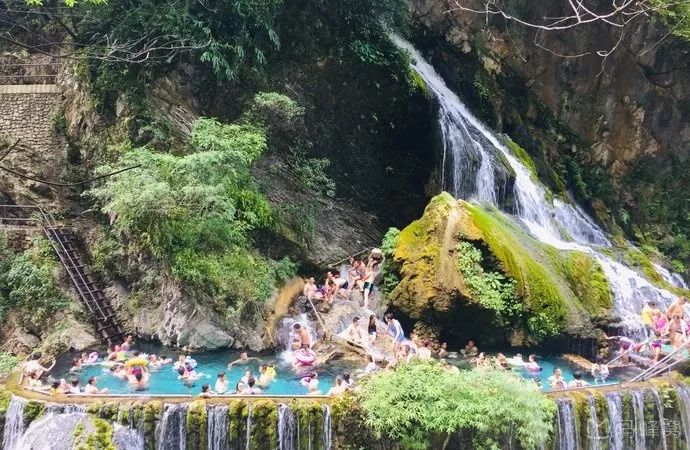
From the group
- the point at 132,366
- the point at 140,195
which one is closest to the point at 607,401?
the point at 132,366

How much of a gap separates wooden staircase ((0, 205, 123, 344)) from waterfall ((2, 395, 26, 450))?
3513 mm

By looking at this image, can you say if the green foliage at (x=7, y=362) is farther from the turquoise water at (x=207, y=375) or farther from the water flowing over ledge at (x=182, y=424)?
the water flowing over ledge at (x=182, y=424)

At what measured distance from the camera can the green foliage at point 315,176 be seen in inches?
561

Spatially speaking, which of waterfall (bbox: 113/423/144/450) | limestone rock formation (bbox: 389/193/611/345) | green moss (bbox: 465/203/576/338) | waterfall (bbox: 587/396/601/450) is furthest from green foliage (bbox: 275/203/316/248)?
waterfall (bbox: 587/396/601/450)

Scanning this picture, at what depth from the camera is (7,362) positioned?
10.2 meters

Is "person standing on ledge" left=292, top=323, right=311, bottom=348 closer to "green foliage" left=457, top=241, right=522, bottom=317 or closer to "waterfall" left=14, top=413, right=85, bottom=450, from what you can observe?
"green foliage" left=457, top=241, right=522, bottom=317

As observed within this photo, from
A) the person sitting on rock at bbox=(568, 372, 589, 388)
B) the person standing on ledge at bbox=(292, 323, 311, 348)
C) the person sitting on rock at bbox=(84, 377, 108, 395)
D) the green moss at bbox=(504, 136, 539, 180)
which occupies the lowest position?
the person sitting on rock at bbox=(84, 377, 108, 395)

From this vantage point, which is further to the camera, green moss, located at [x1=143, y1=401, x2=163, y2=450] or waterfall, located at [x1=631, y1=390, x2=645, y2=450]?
waterfall, located at [x1=631, y1=390, x2=645, y2=450]

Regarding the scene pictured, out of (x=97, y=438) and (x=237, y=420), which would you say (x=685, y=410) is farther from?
(x=97, y=438)

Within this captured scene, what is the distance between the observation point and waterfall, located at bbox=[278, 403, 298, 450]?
7402 millimetres

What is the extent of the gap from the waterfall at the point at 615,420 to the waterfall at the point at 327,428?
13.5 ft

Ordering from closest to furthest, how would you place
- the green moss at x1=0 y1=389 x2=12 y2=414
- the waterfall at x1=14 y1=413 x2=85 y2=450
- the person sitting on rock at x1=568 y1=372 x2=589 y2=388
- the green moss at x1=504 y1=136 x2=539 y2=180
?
the waterfall at x1=14 y1=413 x2=85 y2=450
the green moss at x1=0 y1=389 x2=12 y2=414
the person sitting on rock at x1=568 y1=372 x2=589 y2=388
the green moss at x1=504 y1=136 x2=539 y2=180

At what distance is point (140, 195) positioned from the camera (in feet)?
34.7

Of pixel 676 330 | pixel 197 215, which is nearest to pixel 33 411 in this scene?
pixel 197 215
